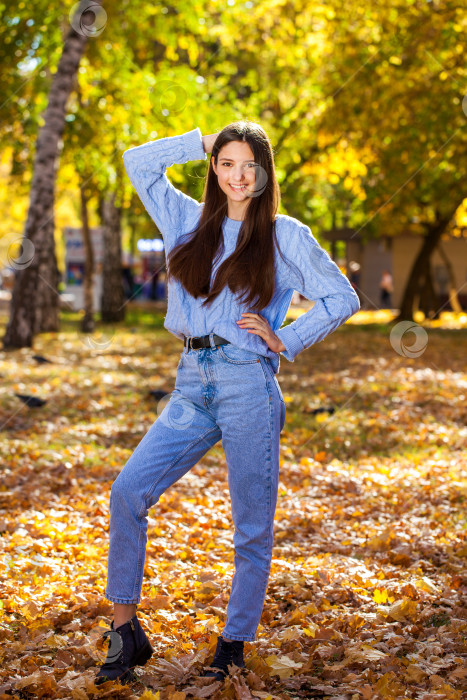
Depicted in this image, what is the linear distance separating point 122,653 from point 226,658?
0.43m

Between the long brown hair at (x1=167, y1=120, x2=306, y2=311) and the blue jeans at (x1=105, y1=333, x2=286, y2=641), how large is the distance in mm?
231

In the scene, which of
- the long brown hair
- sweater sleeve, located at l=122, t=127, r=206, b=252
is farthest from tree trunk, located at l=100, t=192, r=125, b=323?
the long brown hair

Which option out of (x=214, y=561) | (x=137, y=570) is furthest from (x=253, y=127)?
(x=214, y=561)

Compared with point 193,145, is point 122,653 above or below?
below

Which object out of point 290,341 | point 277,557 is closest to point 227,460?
point 290,341

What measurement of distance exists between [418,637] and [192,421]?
1.80m

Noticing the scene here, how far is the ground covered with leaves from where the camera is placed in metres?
3.76

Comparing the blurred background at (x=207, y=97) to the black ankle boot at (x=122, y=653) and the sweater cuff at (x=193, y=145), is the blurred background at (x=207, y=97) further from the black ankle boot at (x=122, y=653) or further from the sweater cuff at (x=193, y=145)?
the black ankle boot at (x=122, y=653)

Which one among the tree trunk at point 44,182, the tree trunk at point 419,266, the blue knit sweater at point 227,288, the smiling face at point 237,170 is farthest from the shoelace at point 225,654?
the tree trunk at point 419,266

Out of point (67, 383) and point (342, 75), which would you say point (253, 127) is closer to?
point (67, 383)

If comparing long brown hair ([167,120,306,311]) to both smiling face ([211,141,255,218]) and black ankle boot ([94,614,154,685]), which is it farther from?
black ankle boot ([94,614,154,685])

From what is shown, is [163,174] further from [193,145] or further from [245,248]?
[245,248]

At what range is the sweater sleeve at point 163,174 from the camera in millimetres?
3539

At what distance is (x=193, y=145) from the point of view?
11.6ft
